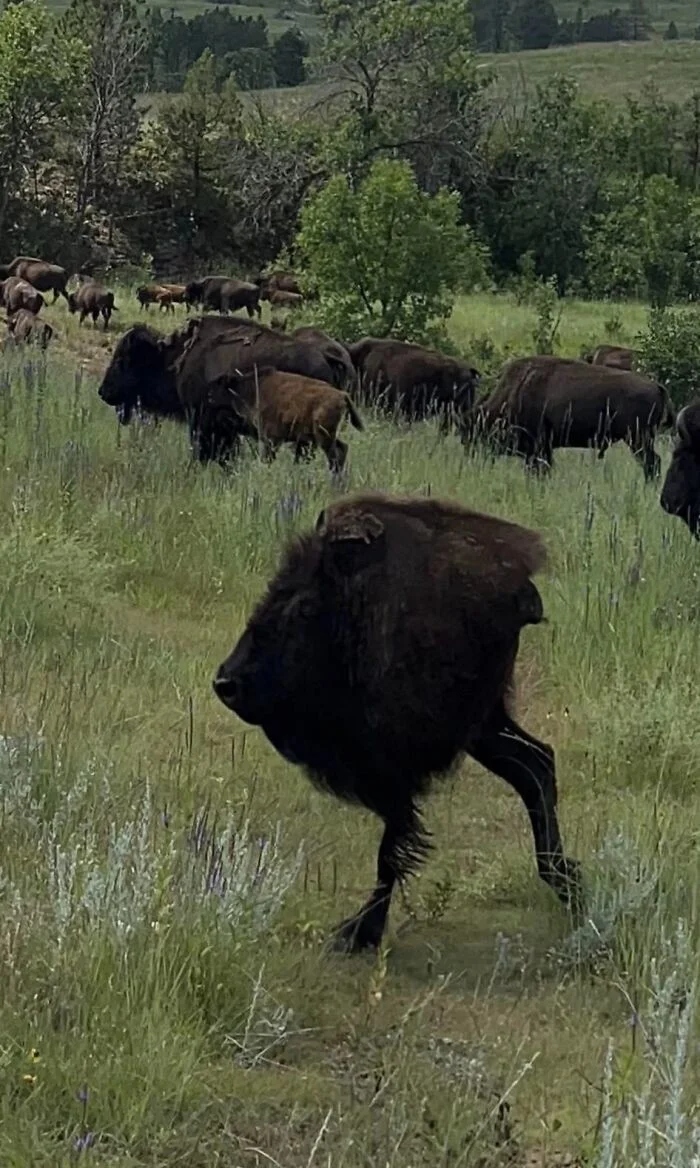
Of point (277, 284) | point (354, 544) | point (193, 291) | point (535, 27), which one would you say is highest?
point (535, 27)

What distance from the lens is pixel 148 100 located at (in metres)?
65.9

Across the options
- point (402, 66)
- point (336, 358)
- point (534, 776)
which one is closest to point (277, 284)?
point (402, 66)

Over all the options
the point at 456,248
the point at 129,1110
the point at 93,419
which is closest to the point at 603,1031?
the point at 129,1110

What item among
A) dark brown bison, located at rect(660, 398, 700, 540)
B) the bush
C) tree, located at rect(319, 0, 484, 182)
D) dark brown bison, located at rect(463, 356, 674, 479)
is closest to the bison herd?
dark brown bison, located at rect(660, 398, 700, 540)

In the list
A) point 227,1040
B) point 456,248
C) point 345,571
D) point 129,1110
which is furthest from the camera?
point 456,248

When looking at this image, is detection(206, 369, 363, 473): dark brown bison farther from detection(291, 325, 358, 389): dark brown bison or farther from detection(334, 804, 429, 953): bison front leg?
detection(334, 804, 429, 953): bison front leg

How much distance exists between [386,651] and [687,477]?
5466 millimetres

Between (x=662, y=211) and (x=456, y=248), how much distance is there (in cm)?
1712

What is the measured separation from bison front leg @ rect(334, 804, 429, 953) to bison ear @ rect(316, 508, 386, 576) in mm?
734

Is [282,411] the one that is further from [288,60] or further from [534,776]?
[288,60]

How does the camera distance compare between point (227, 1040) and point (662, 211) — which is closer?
point (227, 1040)

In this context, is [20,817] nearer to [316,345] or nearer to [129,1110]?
[129,1110]

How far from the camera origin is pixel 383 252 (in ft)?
83.7

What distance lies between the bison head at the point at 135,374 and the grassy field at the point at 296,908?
17.4 feet
